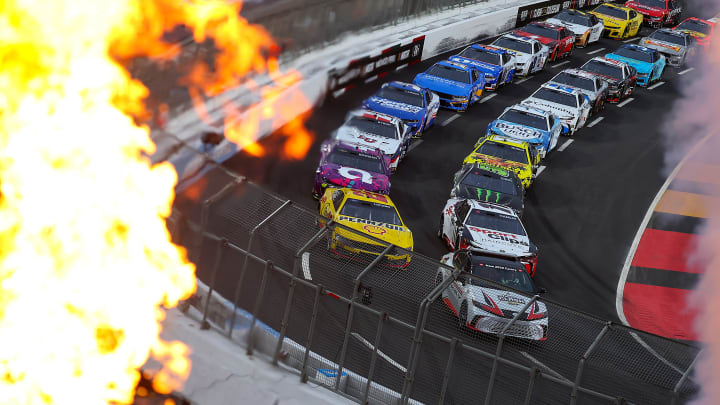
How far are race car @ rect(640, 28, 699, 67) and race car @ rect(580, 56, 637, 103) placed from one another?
489cm

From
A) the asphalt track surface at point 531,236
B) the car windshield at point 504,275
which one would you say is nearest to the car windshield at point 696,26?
the asphalt track surface at point 531,236

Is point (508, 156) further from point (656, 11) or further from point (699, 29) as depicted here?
point (656, 11)

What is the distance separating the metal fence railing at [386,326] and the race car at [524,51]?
22.5 m

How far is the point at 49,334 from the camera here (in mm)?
10133

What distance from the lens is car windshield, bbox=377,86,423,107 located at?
24592 mm

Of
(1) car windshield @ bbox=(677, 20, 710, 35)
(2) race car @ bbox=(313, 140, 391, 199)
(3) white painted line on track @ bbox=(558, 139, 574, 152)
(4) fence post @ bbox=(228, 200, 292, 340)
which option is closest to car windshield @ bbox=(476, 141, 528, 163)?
(2) race car @ bbox=(313, 140, 391, 199)

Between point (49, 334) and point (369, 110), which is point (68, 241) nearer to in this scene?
point (49, 334)

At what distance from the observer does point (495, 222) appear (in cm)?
1844

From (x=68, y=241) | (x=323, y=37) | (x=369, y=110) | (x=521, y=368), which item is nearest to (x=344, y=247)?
(x=521, y=368)

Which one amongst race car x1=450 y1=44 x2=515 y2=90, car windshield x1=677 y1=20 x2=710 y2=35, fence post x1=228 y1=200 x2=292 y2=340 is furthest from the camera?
car windshield x1=677 y1=20 x2=710 y2=35

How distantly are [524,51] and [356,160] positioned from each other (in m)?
14.8

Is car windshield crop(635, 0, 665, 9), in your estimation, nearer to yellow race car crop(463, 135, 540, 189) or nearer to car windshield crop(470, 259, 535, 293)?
yellow race car crop(463, 135, 540, 189)

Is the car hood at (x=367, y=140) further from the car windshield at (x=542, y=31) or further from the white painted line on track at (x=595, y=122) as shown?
the car windshield at (x=542, y=31)

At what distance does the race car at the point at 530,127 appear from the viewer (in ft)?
78.3
